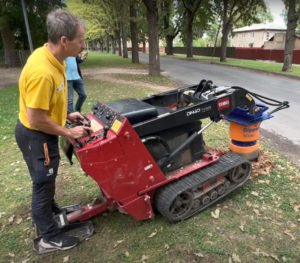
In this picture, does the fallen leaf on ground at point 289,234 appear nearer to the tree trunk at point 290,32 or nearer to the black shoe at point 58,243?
the black shoe at point 58,243

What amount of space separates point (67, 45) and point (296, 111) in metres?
7.88

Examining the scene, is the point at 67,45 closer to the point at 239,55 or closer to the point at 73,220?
the point at 73,220

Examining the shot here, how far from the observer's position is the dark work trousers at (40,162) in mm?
2791

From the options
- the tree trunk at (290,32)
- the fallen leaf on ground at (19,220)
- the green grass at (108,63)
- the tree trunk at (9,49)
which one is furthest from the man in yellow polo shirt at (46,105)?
the tree trunk at (9,49)

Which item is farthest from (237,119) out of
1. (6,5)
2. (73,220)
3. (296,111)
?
(6,5)

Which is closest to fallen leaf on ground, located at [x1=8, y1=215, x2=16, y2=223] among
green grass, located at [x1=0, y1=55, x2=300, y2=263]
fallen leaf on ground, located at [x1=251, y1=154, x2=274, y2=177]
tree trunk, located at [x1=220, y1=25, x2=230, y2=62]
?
green grass, located at [x1=0, y1=55, x2=300, y2=263]

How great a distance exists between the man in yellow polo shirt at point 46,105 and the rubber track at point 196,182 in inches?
44.7

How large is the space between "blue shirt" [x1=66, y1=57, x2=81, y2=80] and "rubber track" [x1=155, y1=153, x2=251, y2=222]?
405 cm

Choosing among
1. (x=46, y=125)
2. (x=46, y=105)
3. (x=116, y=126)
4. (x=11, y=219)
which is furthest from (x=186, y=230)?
(x=11, y=219)

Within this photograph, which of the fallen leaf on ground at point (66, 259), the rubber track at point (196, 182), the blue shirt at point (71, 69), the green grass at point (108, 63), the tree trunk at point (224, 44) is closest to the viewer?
the fallen leaf on ground at point (66, 259)

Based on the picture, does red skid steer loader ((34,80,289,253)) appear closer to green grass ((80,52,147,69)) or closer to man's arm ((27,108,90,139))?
man's arm ((27,108,90,139))

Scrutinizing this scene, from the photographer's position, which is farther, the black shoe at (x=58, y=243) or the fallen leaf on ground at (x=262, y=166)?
the fallen leaf on ground at (x=262, y=166)

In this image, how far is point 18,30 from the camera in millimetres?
27719

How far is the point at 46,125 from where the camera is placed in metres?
2.63
